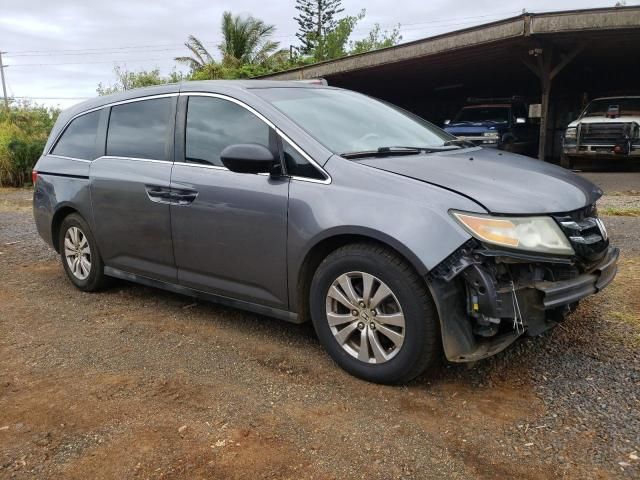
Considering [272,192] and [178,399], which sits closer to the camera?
[178,399]

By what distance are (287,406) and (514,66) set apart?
54.5 feet

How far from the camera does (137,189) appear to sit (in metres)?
4.28

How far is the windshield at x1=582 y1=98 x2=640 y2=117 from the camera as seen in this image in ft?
47.6

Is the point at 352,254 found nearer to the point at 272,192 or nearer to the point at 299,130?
the point at 272,192

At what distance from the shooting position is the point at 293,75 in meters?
15.9

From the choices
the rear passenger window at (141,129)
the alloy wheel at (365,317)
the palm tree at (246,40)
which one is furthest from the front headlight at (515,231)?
the palm tree at (246,40)

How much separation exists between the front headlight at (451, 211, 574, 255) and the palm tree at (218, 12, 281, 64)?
30.1 metres

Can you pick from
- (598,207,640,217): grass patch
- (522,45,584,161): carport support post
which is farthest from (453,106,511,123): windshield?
(598,207,640,217): grass patch

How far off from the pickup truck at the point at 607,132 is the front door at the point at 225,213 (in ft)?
42.2

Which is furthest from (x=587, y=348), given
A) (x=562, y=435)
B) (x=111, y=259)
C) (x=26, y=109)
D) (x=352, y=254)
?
(x=26, y=109)

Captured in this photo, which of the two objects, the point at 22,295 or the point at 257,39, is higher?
the point at 257,39

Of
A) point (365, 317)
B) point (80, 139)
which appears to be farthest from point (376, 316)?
point (80, 139)

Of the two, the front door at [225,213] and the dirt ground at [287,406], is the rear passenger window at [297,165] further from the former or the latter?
the dirt ground at [287,406]

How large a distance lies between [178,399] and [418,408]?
1.30 m
